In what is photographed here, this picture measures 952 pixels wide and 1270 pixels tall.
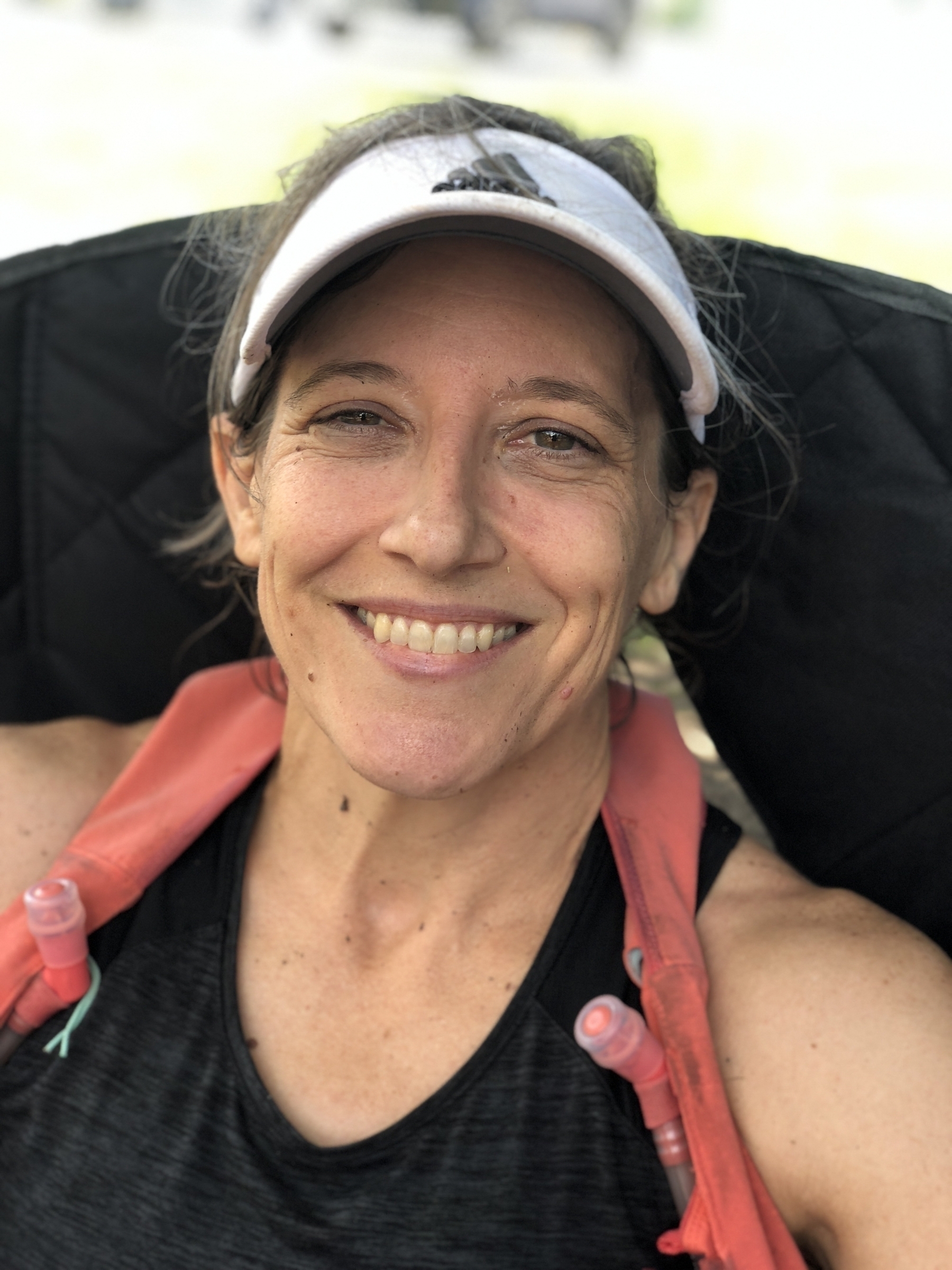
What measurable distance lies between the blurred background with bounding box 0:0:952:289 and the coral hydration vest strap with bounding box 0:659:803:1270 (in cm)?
500

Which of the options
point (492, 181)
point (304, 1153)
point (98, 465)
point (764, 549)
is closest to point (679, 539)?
point (764, 549)

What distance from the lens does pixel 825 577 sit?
2.01 metres

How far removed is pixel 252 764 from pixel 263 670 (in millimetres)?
237

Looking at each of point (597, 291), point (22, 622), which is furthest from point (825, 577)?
point (22, 622)

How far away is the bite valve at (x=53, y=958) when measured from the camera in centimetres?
179

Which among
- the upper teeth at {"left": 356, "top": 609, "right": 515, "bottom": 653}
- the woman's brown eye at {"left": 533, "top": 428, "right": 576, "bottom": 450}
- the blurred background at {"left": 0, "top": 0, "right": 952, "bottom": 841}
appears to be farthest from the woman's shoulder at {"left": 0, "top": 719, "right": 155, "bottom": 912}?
the blurred background at {"left": 0, "top": 0, "right": 952, "bottom": 841}

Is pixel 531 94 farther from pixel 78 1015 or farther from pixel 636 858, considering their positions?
pixel 78 1015

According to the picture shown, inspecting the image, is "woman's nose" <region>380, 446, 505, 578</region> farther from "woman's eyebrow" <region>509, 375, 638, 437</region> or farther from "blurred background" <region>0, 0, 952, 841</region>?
"blurred background" <region>0, 0, 952, 841</region>

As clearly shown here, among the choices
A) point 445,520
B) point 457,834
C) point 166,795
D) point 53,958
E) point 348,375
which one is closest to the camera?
point 445,520

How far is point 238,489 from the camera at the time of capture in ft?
6.48

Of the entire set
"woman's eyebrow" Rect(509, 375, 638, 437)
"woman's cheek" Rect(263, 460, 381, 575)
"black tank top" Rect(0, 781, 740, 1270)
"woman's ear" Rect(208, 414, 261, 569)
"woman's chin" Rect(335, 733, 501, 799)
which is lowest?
"black tank top" Rect(0, 781, 740, 1270)

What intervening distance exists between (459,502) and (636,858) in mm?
582

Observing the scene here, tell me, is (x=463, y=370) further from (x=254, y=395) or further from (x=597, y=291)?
(x=254, y=395)

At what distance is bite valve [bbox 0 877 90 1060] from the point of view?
5.87 ft
